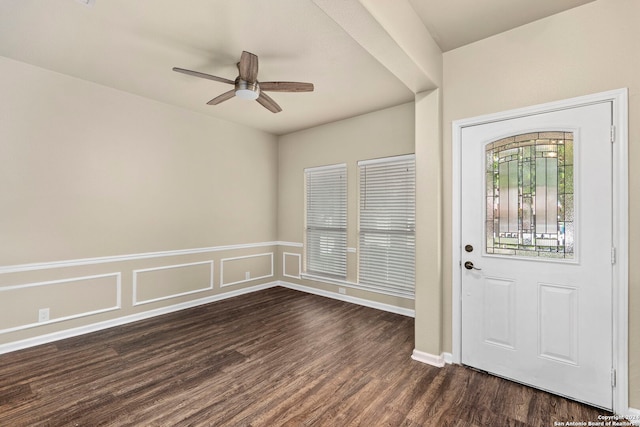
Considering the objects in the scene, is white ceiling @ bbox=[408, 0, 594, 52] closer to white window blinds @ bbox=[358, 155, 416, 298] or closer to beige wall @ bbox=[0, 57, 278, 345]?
white window blinds @ bbox=[358, 155, 416, 298]

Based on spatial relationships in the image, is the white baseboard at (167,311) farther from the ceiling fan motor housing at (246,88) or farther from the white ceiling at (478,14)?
the white ceiling at (478,14)

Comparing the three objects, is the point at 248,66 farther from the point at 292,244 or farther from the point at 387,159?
the point at 292,244

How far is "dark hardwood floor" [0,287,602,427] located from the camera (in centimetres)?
201

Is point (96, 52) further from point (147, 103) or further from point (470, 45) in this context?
point (470, 45)

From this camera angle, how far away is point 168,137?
4051 millimetres

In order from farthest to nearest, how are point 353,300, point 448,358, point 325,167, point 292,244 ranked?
1. point 292,244
2. point 325,167
3. point 353,300
4. point 448,358

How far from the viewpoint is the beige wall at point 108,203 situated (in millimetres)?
2951

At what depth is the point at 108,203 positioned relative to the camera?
11.6 feet

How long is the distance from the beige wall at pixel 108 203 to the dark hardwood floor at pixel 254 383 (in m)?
0.55

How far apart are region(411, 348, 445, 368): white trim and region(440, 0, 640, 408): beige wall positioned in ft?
0.47

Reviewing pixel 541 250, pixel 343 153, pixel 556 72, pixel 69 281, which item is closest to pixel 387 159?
pixel 343 153

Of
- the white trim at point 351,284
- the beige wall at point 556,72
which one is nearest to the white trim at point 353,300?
the white trim at point 351,284

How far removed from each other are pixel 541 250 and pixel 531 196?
0.43m

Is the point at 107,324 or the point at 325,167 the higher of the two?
the point at 325,167
